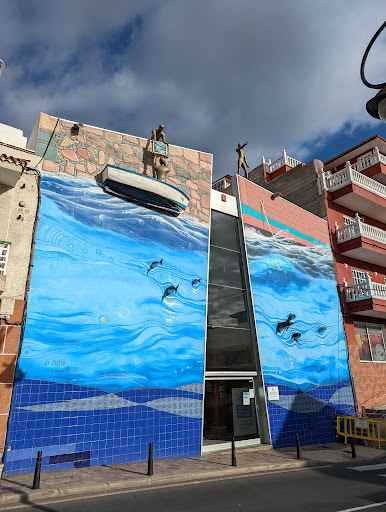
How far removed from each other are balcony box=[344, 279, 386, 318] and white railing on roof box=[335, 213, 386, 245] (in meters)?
2.70

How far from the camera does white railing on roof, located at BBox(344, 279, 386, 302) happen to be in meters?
19.4

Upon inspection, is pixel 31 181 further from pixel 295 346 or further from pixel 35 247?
pixel 295 346

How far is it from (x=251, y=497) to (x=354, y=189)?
58.3 ft

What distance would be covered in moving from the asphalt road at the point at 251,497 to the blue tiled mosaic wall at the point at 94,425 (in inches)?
92.8

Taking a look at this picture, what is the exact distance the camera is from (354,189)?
20969mm

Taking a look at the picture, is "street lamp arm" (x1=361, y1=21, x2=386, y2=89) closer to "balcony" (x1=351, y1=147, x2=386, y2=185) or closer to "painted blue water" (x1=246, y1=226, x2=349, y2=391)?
"painted blue water" (x1=246, y1=226, x2=349, y2=391)

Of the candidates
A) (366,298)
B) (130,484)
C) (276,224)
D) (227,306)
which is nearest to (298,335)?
(227,306)

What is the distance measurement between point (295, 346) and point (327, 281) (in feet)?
16.0

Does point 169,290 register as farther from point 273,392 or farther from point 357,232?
point 357,232

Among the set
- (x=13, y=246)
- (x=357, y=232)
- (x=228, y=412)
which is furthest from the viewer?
(x=357, y=232)

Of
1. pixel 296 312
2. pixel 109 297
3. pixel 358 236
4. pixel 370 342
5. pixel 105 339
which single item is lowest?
pixel 105 339

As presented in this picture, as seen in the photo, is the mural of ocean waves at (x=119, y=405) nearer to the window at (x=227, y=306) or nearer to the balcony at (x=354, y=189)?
the window at (x=227, y=306)

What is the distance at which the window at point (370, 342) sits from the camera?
20.1 meters

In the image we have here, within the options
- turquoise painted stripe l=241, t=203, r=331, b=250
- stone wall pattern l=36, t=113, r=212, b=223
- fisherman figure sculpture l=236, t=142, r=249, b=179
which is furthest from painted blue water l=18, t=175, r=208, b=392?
fisherman figure sculpture l=236, t=142, r=249, b=179
